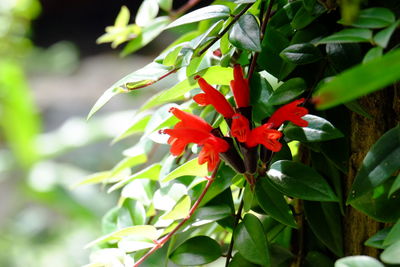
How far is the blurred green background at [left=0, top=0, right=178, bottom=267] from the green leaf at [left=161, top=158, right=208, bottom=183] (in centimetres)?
124

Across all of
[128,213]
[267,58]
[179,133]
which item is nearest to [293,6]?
[267,58]

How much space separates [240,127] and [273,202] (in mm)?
81

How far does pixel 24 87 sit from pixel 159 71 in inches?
86.7

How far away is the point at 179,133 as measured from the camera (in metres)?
0.45

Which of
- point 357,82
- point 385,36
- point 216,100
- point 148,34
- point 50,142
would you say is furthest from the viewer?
point 50,142

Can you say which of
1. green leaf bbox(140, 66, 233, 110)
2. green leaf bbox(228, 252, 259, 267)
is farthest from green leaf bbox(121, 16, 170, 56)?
green leaf bbox(228, 252, 259, 267)

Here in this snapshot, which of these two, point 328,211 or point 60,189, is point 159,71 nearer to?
point 328,211

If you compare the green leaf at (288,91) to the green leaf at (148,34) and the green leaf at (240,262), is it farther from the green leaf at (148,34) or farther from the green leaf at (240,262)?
the green leaf at (148,34)

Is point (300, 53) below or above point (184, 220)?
above

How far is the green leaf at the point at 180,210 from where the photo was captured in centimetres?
49

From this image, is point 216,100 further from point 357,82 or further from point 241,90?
point 357,82

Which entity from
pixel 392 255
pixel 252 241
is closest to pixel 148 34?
pixel 252 241

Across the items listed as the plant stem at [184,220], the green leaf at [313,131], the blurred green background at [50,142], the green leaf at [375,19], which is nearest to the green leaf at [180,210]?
the plant stem at [184,220]

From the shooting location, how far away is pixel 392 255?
358 mm
